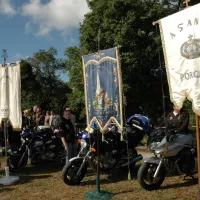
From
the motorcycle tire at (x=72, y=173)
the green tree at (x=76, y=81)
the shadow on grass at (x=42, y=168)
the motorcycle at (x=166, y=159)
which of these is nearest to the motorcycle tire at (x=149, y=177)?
the motorcycle at (x=166, y=159)

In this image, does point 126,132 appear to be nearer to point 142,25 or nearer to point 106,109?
point 106,109

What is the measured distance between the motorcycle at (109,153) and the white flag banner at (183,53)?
2319mm

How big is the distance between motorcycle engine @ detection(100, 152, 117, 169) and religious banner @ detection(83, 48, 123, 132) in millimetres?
1045

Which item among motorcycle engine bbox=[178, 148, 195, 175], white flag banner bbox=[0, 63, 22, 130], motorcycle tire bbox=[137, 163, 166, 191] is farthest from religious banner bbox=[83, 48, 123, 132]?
white flag banner bbox=[0, 63, 22, 130]

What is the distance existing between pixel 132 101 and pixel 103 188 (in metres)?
14.6

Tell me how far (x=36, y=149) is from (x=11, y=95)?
2.00m

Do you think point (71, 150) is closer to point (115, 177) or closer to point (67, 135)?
point (67, 135)

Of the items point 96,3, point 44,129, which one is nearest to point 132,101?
point 96,3

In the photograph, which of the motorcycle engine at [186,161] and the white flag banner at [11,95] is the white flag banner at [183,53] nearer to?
the motorcycle engine at [186,161]

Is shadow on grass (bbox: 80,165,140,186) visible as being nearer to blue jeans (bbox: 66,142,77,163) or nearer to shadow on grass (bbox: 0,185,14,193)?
blue jeans (bbox: 66,142,77,163)

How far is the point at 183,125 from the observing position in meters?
6.71

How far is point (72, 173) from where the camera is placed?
6.66 meters

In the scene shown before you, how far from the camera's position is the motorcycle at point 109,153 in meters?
6.67

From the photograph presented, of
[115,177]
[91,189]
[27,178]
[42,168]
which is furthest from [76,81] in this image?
[91,189]
